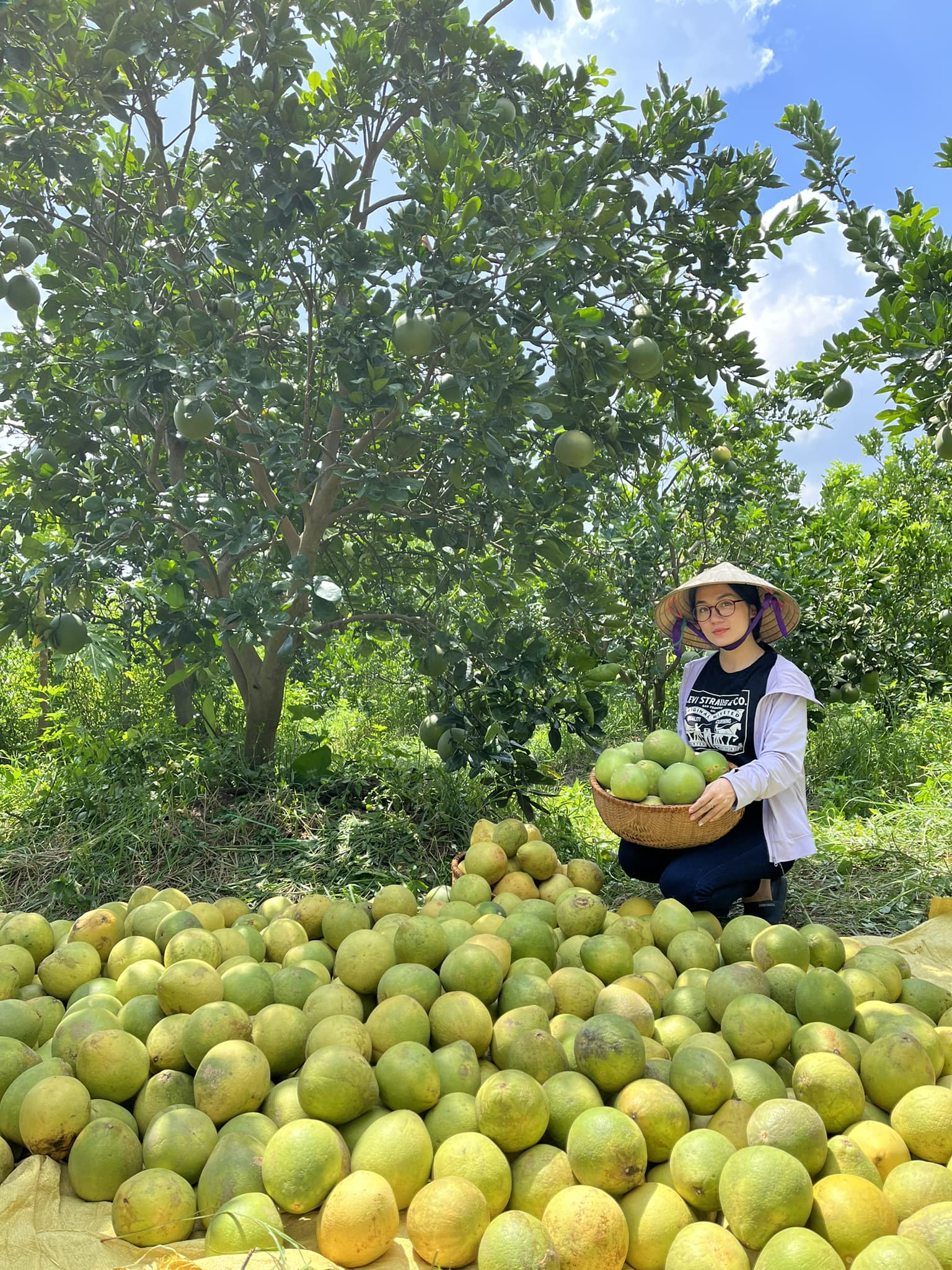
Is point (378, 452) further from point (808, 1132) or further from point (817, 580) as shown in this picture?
point (808, 1132)

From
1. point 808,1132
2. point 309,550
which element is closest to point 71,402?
point 309,550

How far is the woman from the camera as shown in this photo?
2.91m

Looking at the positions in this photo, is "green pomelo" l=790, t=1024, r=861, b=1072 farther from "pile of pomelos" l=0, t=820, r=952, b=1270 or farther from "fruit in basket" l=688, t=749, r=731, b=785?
"fruit in basket" l=688, t=749, r=731, b=785

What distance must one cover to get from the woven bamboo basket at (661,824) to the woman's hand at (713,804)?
2 centimetres

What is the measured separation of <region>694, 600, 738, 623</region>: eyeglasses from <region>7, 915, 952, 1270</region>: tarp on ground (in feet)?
7.68

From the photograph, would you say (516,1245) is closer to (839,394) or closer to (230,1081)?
(230,1081)

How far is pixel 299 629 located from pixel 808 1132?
2.68 metres

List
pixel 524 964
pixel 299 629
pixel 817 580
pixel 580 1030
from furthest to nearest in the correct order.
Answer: pixel 817 580
pixel 299 629
pixel 524 964
pixel 580 1030

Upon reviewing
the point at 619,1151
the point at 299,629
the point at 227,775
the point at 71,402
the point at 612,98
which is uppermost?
the point at 612,98

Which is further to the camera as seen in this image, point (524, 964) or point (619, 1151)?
point (524, 964)

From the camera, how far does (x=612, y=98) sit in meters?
3.89

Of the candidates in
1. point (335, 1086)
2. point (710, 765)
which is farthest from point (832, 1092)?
point (710, 765)

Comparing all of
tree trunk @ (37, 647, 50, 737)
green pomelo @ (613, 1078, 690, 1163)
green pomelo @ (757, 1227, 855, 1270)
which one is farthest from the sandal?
tree trunk @ (37, 647, 50, 737)

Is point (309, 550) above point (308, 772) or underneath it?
above
